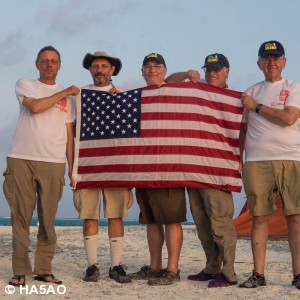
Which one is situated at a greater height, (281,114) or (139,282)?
(281,114)

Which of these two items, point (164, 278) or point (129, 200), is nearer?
point (164, 278)

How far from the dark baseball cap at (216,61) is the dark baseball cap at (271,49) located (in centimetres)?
48

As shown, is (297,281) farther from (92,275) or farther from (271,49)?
(271,49)

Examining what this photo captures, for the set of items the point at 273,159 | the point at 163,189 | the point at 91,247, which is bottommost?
the point at 91,247

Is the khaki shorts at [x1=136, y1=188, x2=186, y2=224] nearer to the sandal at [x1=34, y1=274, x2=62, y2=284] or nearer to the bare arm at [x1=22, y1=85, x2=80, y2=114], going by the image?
the sandal at [x1=34, y1=274, x2=62, y2=284]

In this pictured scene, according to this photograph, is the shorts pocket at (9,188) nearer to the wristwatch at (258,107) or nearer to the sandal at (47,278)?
the sandal at (47,278)

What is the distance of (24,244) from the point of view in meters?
6.01

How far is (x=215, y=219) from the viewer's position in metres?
5.99

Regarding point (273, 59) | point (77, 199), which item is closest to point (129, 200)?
point (77, 199)

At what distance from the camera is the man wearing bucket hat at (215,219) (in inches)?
235

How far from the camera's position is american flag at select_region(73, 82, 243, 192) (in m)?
6.25

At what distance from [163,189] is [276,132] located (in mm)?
1394

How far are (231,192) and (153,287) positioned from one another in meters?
1.37

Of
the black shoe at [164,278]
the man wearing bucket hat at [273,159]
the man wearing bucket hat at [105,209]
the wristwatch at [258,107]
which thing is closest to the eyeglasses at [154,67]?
the man wearing bucket hat at [105,209]
